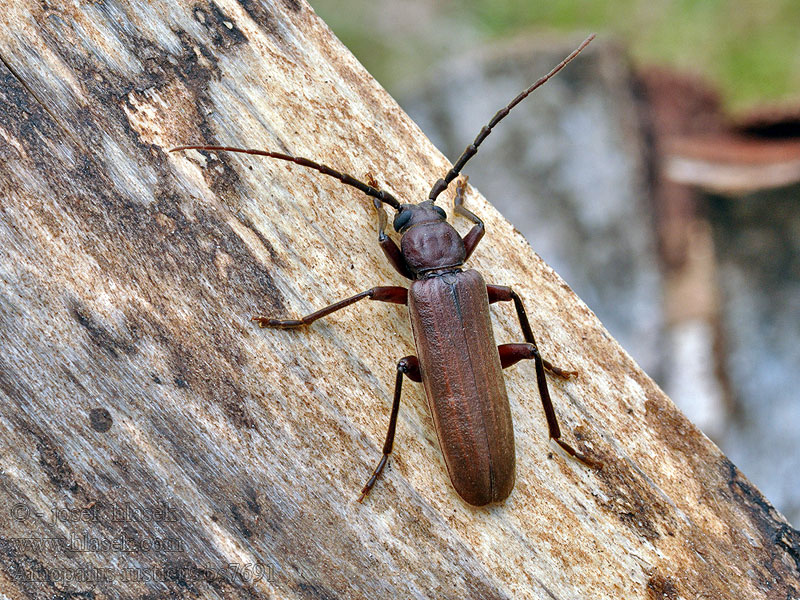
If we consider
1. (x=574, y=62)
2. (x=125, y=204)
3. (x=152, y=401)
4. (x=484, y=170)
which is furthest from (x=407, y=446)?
(x=574, y=62)

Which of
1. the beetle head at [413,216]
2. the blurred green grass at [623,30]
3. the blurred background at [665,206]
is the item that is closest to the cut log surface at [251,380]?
the beetle head at [413,216]

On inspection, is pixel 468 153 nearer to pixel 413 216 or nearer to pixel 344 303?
pixel 413 216

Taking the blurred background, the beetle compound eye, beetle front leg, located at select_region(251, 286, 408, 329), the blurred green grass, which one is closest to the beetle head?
the beetle compound eye

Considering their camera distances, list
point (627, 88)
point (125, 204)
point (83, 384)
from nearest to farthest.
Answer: point (83, 384), point (125, 204), point (627, 88)

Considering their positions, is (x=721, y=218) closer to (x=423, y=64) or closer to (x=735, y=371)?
(x=735, y=371)

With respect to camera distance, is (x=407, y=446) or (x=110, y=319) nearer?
(x=110, y=319)

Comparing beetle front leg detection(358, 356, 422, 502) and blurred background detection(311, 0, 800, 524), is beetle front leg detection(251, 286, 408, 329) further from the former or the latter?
blurred background detection(311, 0, 800, 524)
